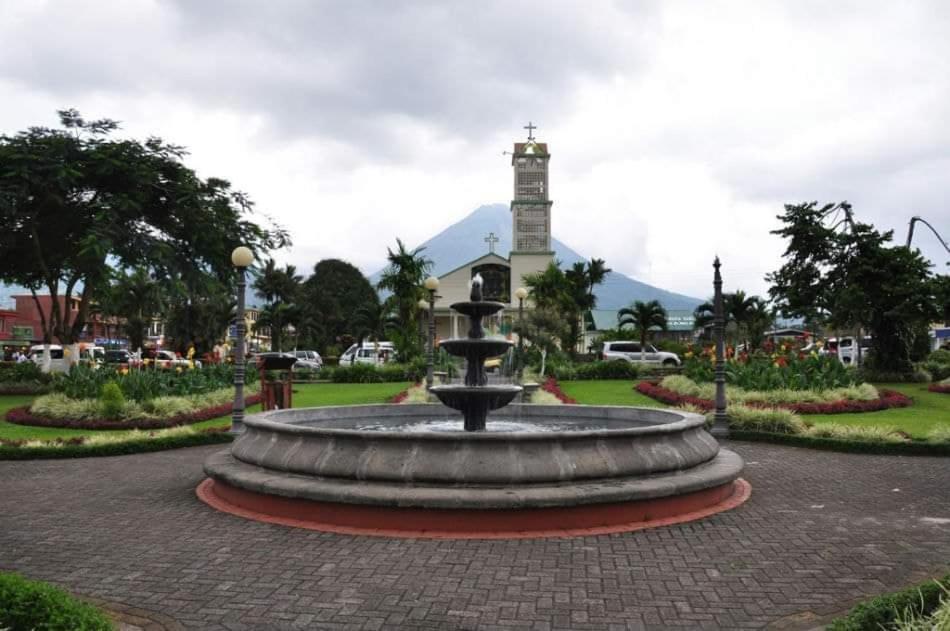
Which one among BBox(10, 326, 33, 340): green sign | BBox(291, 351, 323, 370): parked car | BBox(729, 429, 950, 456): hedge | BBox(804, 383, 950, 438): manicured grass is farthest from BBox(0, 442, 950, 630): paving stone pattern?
BBox(10, 326, 33, 340): green sign

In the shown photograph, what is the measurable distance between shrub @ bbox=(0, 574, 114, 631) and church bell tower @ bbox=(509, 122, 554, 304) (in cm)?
6058

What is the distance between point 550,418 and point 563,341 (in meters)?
32.1

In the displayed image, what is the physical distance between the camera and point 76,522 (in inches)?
289

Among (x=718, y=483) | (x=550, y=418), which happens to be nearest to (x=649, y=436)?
(x=718, y=483)

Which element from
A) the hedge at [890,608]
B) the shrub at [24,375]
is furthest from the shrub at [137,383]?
the hedge at [890,608]

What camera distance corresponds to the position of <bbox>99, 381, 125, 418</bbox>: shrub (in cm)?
1678

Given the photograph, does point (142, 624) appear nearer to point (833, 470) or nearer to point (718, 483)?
point (718, 483)

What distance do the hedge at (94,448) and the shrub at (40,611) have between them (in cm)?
968

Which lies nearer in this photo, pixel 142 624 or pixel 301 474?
pixel 142 624

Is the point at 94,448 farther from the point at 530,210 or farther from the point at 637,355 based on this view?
the point at 530,210

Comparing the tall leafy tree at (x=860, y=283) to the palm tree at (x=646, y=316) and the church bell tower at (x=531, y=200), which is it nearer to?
the palm tree at (x=646, y=316)

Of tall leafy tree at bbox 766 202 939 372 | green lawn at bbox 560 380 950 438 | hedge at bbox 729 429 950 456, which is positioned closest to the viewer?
hedge at bbox 729 429 950 456

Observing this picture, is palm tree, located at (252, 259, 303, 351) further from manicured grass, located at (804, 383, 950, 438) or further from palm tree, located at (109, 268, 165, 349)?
manicured grass, located at (804, 383, 950, 438)

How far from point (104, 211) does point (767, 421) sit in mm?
21469
